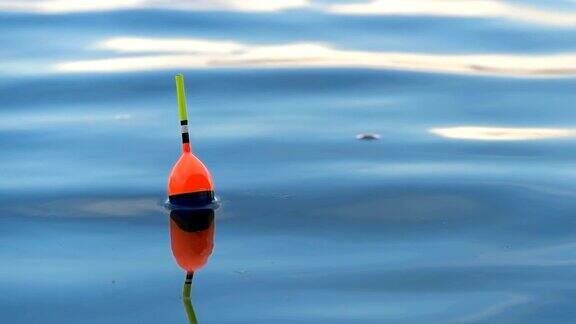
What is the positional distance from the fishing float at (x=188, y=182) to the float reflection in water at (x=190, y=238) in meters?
0.04

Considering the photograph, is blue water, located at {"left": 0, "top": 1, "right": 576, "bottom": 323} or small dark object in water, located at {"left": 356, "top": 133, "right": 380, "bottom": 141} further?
small dark object in water, located at {"left": 356, "top": 133, "right": 380, "bottom": 141}

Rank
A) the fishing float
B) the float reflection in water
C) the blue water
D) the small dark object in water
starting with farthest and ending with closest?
the small dark object in water < the fishing float < the float reflection in water < the blue water

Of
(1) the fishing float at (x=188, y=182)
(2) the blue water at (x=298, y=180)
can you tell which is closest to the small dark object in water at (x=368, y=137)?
(2) the blue water at (x=298, y=180)

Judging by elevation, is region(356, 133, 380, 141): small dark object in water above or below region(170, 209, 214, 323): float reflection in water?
above

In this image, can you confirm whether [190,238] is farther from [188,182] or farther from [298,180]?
[298,180]

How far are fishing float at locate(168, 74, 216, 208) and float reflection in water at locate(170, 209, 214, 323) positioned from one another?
1.5 inches

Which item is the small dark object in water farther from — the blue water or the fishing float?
the fishing float

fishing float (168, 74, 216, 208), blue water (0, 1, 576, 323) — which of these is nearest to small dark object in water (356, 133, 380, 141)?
blue water (0, 1, 576, 323)

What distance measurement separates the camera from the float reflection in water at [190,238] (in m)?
4.52

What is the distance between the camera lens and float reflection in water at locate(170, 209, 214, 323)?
452cm

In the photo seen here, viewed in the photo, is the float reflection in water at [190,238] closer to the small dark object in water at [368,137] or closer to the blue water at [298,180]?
the blue water at [298,180]

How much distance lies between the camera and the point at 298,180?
535 cm

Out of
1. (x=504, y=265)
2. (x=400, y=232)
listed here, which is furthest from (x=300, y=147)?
(x=504, y=265)

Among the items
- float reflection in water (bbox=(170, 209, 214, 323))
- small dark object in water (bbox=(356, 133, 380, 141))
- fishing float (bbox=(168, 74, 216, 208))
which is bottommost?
float reflection in water (bbox=(170, 209, 214, 323))
